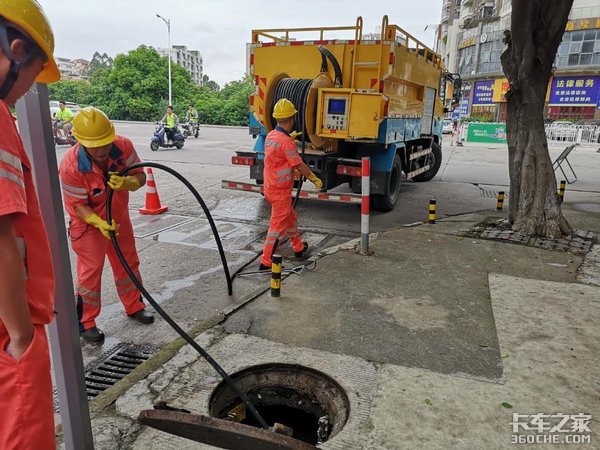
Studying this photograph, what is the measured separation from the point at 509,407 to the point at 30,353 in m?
2.47

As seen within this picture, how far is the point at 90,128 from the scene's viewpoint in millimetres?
3174

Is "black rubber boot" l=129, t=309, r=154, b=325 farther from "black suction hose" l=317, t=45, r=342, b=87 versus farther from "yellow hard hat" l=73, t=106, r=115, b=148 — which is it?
"black suction hose" l=317, t=45, r=342, b=87

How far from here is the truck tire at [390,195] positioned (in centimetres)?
779

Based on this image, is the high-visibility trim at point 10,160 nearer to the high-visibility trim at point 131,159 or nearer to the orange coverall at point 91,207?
the orange coverall at point 91,207

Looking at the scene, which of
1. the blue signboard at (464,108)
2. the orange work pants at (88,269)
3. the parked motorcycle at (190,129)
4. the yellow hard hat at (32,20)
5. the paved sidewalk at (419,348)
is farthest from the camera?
the blue signboard at (464,108)

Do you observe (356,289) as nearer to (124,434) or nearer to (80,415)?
(124,434)

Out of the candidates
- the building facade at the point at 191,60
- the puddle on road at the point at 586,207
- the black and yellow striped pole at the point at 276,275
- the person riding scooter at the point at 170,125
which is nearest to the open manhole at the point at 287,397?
the black and yellow striped pole at the point at 276,275

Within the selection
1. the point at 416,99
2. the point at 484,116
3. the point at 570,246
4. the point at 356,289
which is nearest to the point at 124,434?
the point at 356,289

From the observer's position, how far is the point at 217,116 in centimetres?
3831

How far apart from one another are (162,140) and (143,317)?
1309 cm

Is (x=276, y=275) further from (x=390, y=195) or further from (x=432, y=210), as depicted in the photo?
(x=390, y=195)

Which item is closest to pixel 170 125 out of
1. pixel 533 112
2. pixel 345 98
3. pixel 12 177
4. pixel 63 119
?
pixel 63 119

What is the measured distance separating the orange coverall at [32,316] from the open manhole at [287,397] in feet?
4.48

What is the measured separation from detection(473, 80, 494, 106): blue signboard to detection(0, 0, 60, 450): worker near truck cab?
1705 inches
